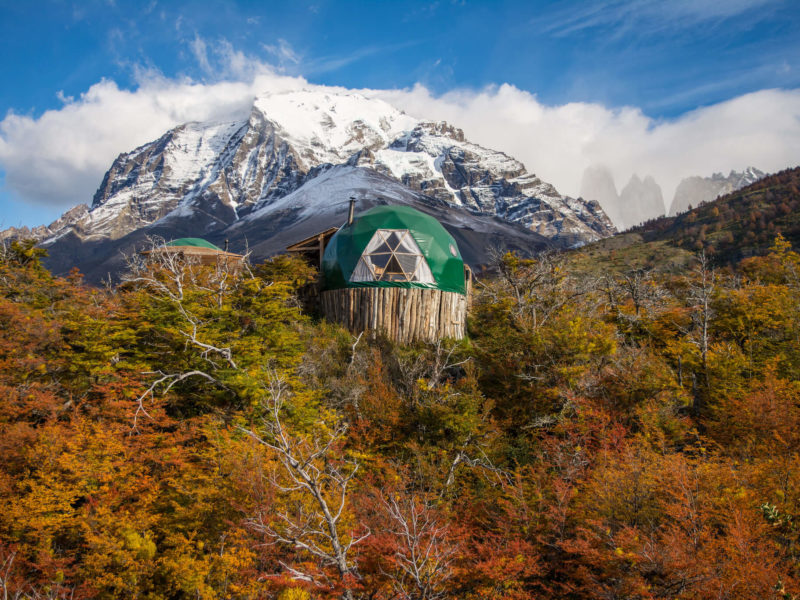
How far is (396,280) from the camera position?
2000 centimetres

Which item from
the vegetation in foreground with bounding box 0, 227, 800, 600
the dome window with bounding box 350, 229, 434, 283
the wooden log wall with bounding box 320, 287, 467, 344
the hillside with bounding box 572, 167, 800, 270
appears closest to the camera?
the vegetation in foreground with bounding box 0, 227, 800, 600

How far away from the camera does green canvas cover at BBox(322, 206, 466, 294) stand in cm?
2076

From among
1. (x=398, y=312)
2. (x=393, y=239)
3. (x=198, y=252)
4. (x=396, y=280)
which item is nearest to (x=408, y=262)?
(x=396, y=280)

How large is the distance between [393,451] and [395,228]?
34.7 ft

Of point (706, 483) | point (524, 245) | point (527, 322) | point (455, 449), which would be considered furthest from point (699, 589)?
point (524, 245)

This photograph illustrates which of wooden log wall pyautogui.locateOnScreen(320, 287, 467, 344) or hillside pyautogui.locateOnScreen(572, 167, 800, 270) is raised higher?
hillside pyautogui.locateOnScreen(572, 167, 800, 270)

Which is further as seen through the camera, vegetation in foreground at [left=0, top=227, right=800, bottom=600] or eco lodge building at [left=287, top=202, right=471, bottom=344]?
eco lodge building at [left=287, top=202, right=471, bottom=344]

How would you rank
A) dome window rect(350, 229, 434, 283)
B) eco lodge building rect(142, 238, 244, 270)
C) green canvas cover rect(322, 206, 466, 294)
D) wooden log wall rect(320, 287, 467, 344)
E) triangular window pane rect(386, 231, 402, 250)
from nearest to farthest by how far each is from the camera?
1. wooden log wall rect(320, 287, 467, 344)
2. dome window rect(350, 229, 434, 283)
3. green canvas cover rect(322, 206, 466, 294)
4. triangular window pane rect(386, 231, 402, 250)
5. eco lodge building rect(142, 238, 244, 270)

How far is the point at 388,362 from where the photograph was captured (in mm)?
18391

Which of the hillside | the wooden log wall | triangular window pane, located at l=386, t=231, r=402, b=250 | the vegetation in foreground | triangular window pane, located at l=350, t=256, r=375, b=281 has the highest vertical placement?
the hillside

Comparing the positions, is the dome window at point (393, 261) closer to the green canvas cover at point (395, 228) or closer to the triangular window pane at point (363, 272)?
the triangular window pane at point (363, 272)

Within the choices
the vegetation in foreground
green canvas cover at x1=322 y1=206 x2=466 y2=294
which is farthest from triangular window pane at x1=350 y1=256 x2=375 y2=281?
the vegetation in foreground

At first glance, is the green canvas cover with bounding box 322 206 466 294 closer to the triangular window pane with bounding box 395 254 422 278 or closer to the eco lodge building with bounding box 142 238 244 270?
Result: the triangular window pane with bounding box 395 254 422 278

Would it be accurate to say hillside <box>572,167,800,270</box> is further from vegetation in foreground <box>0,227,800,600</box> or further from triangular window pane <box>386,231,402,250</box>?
triangular window pane <box>386,231,402,250</box>
